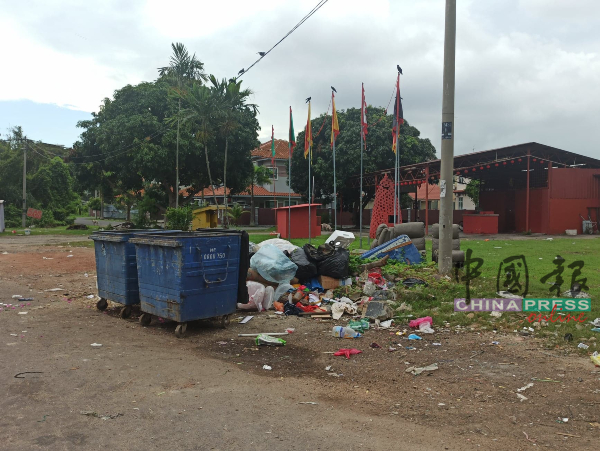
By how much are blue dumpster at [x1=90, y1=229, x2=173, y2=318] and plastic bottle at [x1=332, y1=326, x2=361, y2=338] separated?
10.9 feet

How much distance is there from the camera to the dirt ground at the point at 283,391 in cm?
349

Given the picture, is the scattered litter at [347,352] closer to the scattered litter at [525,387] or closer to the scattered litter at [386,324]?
the scattered litter at [386,324]

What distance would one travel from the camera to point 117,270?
789cm

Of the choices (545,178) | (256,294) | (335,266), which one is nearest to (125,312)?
(256,294)

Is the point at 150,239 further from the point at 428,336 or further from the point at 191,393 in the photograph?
the point at 428,336

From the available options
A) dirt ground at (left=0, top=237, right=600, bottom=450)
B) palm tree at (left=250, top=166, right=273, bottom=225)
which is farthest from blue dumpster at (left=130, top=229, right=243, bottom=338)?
palm tree at (left=250, top=166, right=273, bottom=225)

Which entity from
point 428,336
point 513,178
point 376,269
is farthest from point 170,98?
point 428,336

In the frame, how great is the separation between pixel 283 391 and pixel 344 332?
209 centimetres

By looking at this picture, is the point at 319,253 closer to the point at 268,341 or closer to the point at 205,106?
the point at 268,341

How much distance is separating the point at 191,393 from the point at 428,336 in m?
3.29

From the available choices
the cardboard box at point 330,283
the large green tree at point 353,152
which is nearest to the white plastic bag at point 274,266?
the cardboard box at point 330,283

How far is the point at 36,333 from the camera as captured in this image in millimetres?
6594

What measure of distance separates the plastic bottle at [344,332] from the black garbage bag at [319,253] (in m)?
2.38

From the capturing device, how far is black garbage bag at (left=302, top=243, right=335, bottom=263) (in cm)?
880
